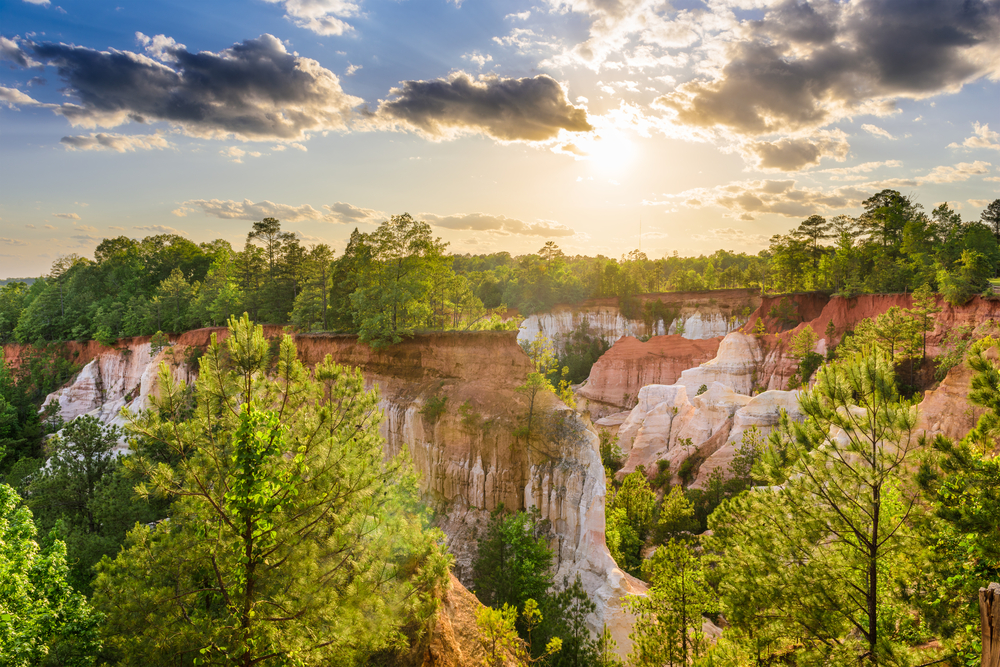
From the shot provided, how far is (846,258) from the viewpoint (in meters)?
45.8

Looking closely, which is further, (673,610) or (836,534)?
(673,610)

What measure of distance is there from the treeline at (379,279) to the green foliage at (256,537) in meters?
17.4

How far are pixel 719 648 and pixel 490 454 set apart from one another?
45.2ft

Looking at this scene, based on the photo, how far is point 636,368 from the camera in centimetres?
5566

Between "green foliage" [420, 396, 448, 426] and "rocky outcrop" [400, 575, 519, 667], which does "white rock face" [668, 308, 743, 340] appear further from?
"rocky outcrop" [400, 575, 519, 667]

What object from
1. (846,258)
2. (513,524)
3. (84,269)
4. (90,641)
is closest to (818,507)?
(513,524)

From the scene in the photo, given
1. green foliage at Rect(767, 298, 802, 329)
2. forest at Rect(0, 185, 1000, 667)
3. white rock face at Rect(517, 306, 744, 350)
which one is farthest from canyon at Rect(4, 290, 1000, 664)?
white rock face at Rect(517, 306, 744, 350)

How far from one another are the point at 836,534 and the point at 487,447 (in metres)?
15.4

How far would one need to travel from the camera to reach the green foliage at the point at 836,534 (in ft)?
26.6

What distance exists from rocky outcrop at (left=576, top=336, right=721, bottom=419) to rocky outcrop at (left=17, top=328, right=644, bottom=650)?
3303cm

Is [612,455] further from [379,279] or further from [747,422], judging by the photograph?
[379,279]

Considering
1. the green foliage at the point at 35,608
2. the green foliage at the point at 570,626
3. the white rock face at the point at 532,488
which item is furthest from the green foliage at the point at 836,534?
the green foliage at the point at 35,608

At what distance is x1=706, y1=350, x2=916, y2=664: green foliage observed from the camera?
810 centimetres

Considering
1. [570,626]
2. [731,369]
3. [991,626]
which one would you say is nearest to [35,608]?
[991,626]
